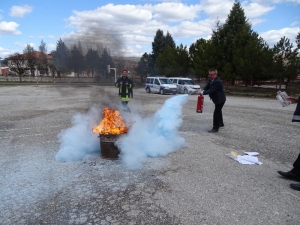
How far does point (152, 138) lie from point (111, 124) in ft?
3.27

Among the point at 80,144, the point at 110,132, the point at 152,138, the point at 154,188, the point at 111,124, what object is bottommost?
the point at 154,188

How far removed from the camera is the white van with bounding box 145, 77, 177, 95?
2408 cm

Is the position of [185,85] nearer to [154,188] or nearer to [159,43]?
[154,188]

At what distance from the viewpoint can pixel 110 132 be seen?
16.4 feet

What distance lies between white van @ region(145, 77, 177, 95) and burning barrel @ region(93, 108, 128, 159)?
19.1 meters

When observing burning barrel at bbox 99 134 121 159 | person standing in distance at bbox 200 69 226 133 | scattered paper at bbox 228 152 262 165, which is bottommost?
scattered paper at bbox 228 152 262 165

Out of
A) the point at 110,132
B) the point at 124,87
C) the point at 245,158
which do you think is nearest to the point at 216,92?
the point at 245,158

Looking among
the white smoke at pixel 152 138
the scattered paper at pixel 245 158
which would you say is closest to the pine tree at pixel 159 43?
the white smoke at pixel 152 138

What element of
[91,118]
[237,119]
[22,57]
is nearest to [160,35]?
[22,57]

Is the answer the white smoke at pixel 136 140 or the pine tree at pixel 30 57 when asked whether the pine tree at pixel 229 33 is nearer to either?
the white smoke at pixel 136 140

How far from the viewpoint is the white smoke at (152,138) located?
4.88 m

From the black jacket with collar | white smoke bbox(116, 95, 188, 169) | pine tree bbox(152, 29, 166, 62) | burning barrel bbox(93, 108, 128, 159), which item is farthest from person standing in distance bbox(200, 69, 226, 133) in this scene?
pine tree bbox(152, 29, 166, 62)

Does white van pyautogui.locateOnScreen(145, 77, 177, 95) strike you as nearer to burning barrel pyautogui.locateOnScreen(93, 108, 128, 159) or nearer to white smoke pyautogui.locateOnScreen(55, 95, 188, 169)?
white smoke pyautogui.locateOnScreen(55, 95, 188, 169)

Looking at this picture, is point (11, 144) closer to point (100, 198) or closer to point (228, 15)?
point (100, 198)
